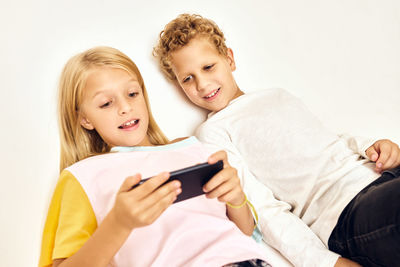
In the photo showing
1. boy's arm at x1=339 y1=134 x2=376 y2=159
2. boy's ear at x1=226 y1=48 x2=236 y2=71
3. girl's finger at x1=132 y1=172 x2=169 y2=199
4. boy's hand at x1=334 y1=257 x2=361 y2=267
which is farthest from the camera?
boy's ear at x1=226 y1=48 x2=236 y2=71

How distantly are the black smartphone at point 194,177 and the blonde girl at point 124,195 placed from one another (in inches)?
0.5

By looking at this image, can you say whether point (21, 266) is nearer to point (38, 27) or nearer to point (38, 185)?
point (38, 185)

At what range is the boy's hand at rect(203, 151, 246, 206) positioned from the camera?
0.77 m

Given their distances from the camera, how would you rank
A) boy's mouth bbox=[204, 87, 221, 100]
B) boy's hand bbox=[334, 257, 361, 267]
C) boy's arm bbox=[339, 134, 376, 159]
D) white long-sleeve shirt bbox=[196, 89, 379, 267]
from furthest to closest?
boy's mouth bbox=[204, 87, 221, 100]
boy's arm bbox=[339, 134, 376, 159]
white long-sleeve shirt bbox=[196, 89, 379, 267]
boy's hand bbox=[334, 257, 361, 267]

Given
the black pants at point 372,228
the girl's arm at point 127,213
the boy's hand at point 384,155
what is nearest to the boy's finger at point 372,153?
the boy's hand at point 384,155

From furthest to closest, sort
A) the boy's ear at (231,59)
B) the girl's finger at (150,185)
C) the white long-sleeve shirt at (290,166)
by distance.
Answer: the boy's ear at (231,59) < the white long-sleeve shirt at (290,166) < the girl's finger at (150,185)

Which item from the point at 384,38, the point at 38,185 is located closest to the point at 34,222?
the point at 38,185

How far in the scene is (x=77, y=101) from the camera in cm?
104

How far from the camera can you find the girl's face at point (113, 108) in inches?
39.9

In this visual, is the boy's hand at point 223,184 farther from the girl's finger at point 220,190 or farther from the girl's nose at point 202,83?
the girl's nose at point 202,83

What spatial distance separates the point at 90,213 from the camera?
0.88 metres

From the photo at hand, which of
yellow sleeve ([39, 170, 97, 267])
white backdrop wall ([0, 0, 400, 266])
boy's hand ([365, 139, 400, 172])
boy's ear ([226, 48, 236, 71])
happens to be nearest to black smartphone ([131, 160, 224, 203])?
yellow sleeve ([39, 170, 97, 267])

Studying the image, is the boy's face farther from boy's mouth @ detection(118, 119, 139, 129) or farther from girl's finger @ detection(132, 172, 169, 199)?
girl's finger @ detection(132, 172, 169, 199)

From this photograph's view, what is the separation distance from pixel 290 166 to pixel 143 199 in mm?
659
